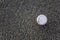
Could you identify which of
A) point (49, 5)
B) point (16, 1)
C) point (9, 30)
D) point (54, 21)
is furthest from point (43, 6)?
point (9, 30)

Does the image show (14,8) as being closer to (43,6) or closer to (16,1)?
(16,1)

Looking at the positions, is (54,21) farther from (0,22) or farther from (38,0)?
(0,22)

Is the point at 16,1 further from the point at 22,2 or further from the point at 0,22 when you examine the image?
the point at 0,22

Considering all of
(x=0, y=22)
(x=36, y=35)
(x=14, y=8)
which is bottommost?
(x=36, y=35)

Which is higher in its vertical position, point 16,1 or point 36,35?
point 16,1

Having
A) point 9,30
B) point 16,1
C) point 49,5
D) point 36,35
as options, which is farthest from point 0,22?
point 49,5

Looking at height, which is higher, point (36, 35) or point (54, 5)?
point (54, 5)
